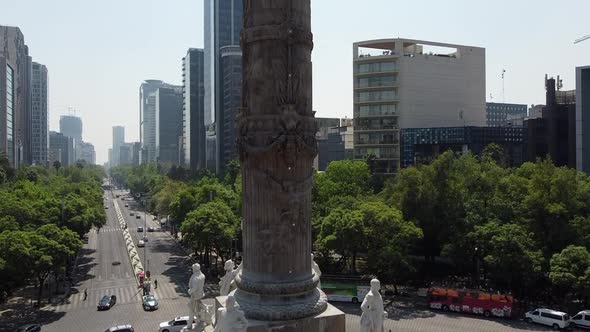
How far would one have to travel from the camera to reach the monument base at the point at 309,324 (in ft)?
46.1

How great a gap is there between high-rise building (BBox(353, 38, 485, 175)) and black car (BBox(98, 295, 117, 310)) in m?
50.6

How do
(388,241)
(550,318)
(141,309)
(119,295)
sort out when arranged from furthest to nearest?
1. (119,295)
2. (388,241)
3. (141,309)
4. (550,318)

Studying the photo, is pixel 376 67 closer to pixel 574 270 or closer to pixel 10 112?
pixel 574 270

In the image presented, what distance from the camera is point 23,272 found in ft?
121

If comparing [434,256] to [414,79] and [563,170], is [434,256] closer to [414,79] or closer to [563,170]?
[563,170]

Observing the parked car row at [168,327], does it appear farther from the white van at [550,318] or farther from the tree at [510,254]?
the white van at [550,318]

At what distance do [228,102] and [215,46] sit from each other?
28304 millimetres

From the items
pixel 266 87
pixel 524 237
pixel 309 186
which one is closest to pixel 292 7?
pixel 266 87

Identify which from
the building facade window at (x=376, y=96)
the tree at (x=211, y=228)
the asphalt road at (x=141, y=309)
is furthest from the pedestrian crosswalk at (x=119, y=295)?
the building facade window at (x=376, y=96)

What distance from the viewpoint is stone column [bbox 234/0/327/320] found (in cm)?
1464

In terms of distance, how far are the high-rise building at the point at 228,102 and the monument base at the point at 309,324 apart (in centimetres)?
12246

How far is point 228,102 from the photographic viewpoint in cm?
14288

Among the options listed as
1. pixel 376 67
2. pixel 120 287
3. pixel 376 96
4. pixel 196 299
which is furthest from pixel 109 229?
pixel 196 299

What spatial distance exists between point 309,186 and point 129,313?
29.3 metres
